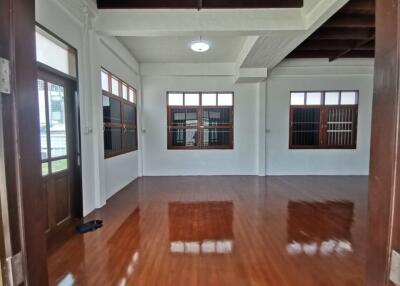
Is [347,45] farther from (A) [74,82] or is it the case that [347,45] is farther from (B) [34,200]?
(B) [34,200]

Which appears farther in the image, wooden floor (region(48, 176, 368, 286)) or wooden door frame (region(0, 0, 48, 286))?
wooden floor (region(48, 176, 368, 286))

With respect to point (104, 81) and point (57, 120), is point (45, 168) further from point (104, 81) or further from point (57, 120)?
point (104, 81)

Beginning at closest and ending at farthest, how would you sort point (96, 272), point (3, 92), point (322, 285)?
point (3, 92)
point (322, 285)
point (96, 272)

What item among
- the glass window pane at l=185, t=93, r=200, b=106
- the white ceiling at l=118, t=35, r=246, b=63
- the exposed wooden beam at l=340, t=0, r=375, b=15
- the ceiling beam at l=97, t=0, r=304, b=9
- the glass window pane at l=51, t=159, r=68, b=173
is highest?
the exposed wooden beam at l=340, t=0, r=375, b=15

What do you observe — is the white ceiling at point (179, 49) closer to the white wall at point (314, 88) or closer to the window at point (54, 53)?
the white wall at point (314, 88)

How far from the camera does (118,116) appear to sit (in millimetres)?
5531

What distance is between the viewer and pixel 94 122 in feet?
13.4

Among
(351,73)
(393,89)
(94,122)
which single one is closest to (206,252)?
(393,89)

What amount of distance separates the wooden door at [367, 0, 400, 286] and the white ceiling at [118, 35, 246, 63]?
4354 mm

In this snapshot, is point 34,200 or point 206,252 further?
point 206,252

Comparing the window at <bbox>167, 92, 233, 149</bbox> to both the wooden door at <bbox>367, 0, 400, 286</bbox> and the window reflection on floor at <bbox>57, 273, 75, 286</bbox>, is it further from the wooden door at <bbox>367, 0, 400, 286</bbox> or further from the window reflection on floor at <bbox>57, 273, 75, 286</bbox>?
the wooden door at <bbox>367, 0, 400, 286</bbox>

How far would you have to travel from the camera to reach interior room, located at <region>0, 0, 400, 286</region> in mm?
2350

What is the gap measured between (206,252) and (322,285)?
1198 mm

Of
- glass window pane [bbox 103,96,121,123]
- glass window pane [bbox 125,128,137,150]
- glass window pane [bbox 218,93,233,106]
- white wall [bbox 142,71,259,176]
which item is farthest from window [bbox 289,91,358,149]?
glass window pane [bbox 103,96,121,123]
